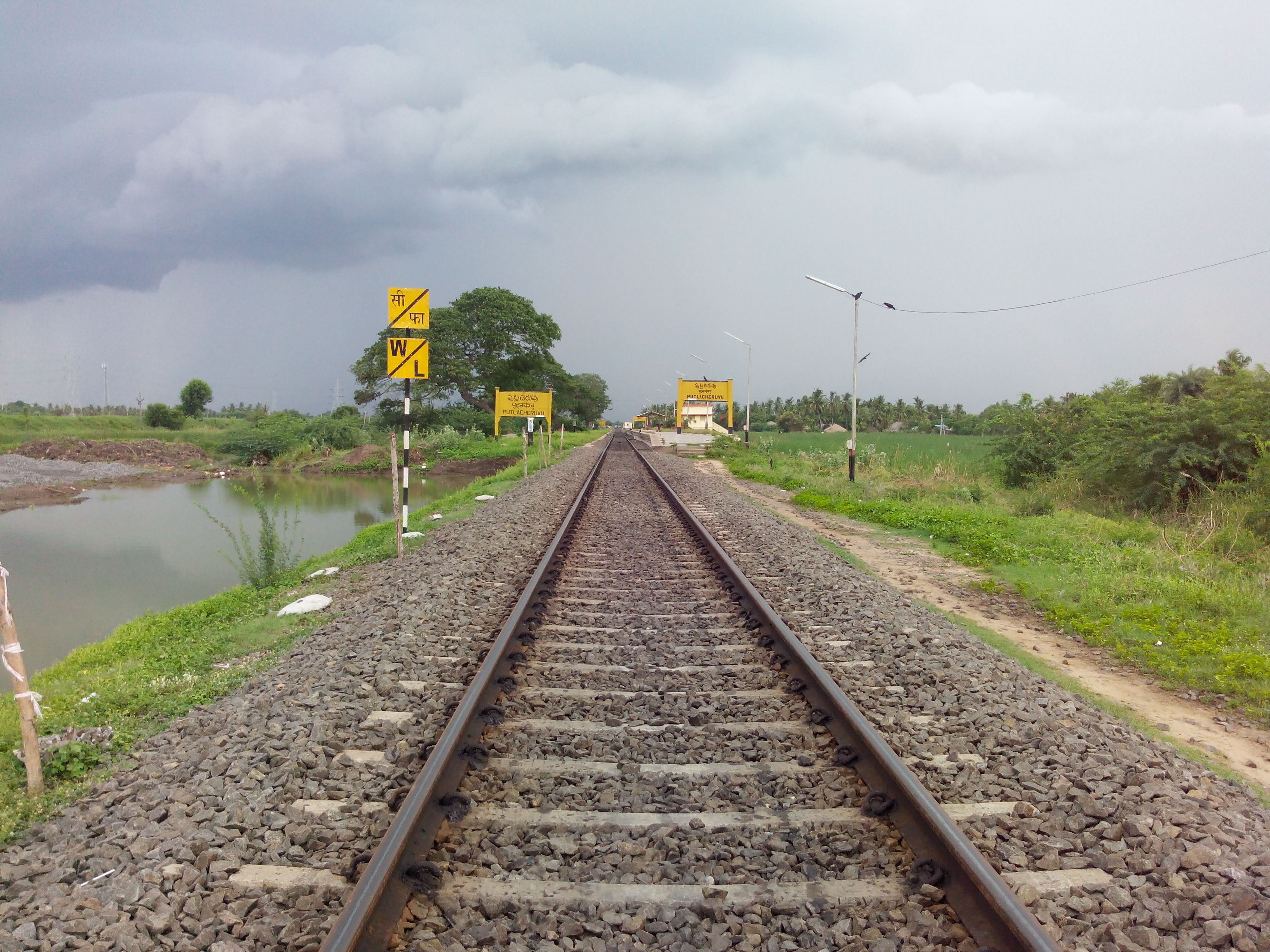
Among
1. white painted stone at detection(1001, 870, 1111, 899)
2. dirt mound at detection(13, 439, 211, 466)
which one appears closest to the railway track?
white painted stone at detection(1001, 870, 1111, 899)

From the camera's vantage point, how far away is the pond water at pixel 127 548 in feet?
30.2

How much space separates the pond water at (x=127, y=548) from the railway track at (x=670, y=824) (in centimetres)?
576

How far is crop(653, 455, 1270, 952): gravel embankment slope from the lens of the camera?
8.23ft

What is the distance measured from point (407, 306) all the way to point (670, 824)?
9.06 meters

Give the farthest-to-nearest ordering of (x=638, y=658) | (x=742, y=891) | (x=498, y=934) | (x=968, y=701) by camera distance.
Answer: (x=638, y=658)
(x=968, y=701)
(x=742, y=891)
(x=498, y=934)

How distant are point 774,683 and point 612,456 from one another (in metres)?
31.4

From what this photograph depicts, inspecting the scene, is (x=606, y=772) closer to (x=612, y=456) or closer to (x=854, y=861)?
(x=854, y=861)

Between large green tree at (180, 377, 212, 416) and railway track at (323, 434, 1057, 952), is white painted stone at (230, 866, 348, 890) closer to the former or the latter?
railway track at (323, 434, 1057, 952)

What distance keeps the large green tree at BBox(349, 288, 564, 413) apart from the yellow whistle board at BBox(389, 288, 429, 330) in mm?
42019

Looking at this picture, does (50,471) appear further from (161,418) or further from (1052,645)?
(1052,645)

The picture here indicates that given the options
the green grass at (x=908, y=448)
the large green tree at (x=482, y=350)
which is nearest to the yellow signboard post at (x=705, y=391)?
the green grass at (x=908, y=448)

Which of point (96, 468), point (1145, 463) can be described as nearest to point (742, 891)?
point (1145, 463)

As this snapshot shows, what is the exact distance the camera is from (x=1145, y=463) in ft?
48.9

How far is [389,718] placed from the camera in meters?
4.07
